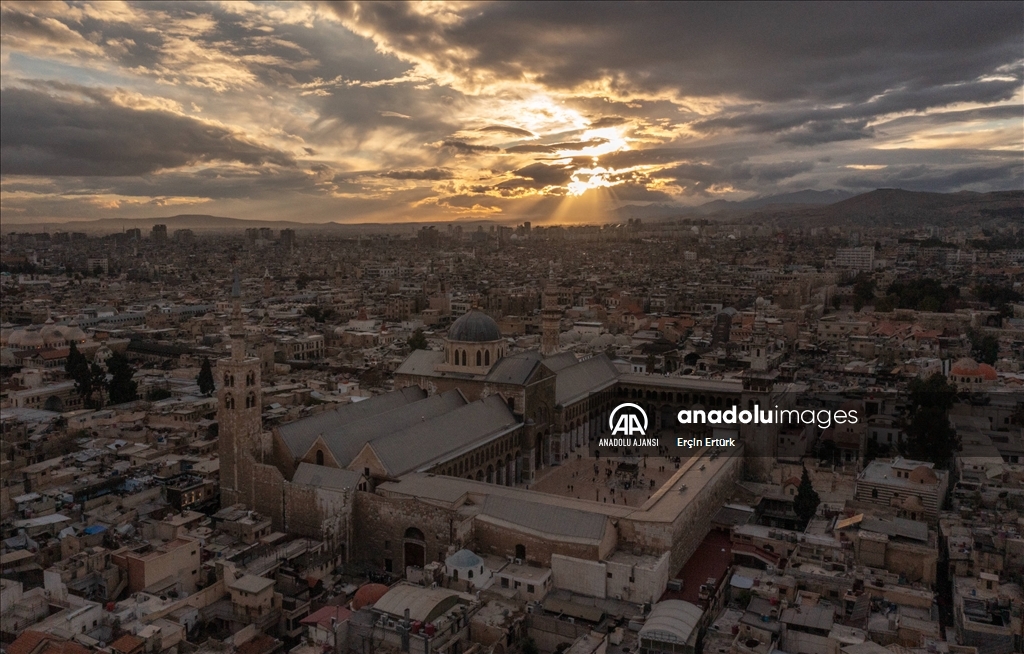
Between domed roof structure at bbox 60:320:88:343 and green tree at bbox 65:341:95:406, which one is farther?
domed roof structure at bbox 60:320:88:343

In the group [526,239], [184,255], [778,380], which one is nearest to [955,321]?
[778,380]

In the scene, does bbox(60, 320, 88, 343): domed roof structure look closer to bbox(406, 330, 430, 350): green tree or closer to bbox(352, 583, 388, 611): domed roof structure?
bbox(406, 330, 430, 350): green tree

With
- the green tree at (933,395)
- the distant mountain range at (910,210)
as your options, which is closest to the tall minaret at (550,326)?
the green tree at (933,395)

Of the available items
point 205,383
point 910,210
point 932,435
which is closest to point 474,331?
point 205,383

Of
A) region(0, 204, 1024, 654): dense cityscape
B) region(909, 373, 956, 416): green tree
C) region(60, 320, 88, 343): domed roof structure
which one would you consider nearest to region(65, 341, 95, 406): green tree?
region(0, 204, 1024, 654): dense cityscape

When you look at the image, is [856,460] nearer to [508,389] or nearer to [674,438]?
[674,438]

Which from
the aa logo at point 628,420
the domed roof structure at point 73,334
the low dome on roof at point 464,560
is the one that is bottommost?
the aa logo at point 628,420

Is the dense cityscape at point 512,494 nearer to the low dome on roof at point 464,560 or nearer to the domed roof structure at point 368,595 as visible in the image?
the low dome on roof at point 464,560
